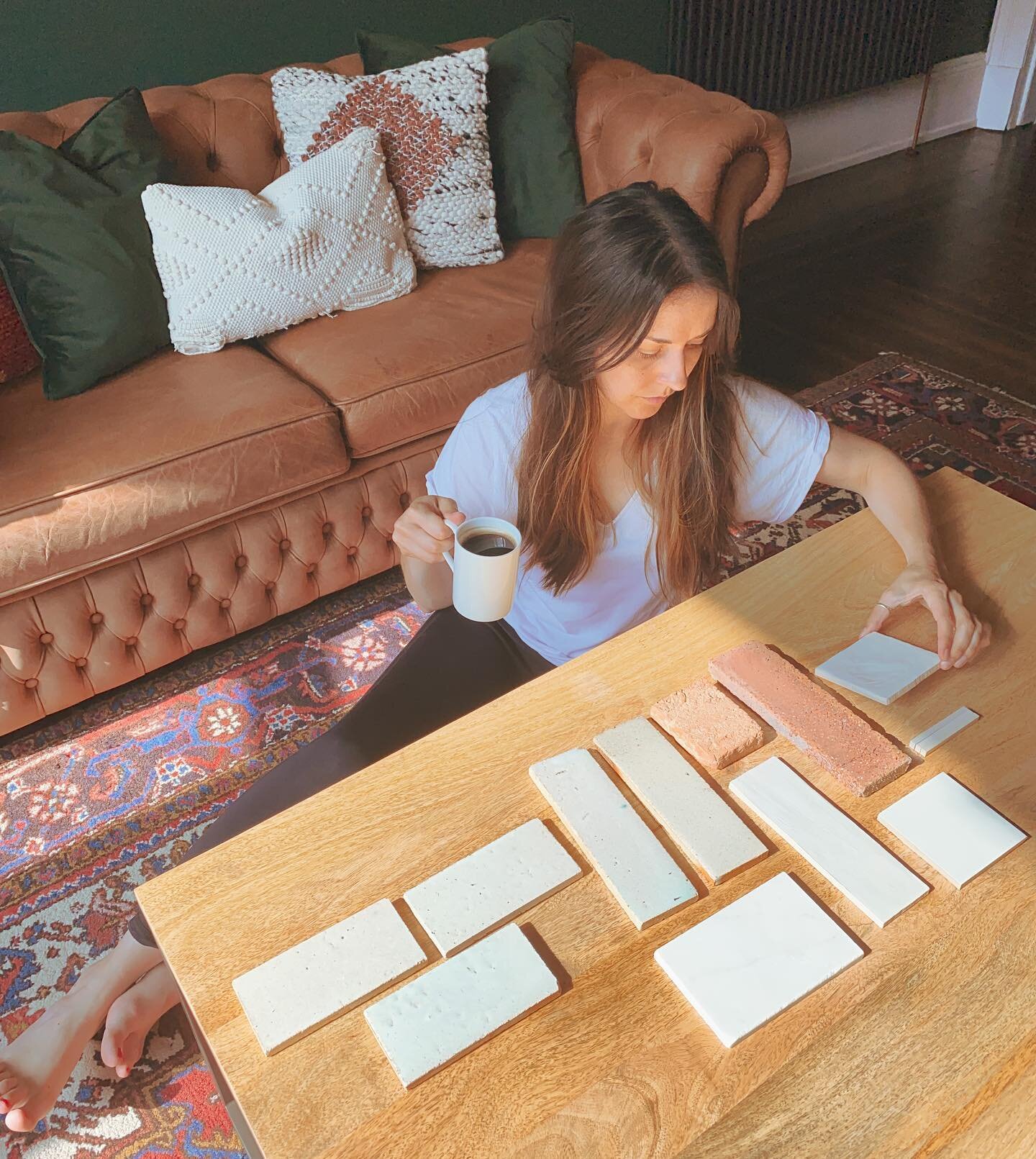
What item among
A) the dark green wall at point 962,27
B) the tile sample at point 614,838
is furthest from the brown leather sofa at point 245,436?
the dark green wall at point 962,27

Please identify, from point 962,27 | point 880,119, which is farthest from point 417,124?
point 962,27

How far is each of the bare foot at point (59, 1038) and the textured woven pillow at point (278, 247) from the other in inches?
50.6

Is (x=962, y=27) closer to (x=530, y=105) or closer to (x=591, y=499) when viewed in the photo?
(x=530, y=105)

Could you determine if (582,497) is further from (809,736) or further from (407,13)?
(407,13)

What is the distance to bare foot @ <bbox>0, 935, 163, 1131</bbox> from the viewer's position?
3.93ft

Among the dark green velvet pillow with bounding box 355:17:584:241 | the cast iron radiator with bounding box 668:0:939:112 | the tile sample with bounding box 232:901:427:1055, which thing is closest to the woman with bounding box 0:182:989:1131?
the tile sample with bounding box 232:901:427:1055

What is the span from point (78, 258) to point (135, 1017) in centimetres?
142

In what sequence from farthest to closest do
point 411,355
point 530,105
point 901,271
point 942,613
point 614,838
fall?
1. point 901,271
2. point 530,105
3. point 411,355
4. point 942,613
5. point 614,838

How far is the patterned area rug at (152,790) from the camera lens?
1.25 metres

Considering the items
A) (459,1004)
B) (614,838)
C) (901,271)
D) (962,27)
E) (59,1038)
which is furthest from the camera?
(962,27)

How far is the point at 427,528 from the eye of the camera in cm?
109

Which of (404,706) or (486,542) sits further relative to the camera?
(404,706)

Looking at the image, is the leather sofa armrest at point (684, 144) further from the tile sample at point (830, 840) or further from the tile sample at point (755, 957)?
the tile sample at point (755, 957)

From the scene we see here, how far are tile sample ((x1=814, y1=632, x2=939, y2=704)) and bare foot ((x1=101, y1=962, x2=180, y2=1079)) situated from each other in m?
0.95
